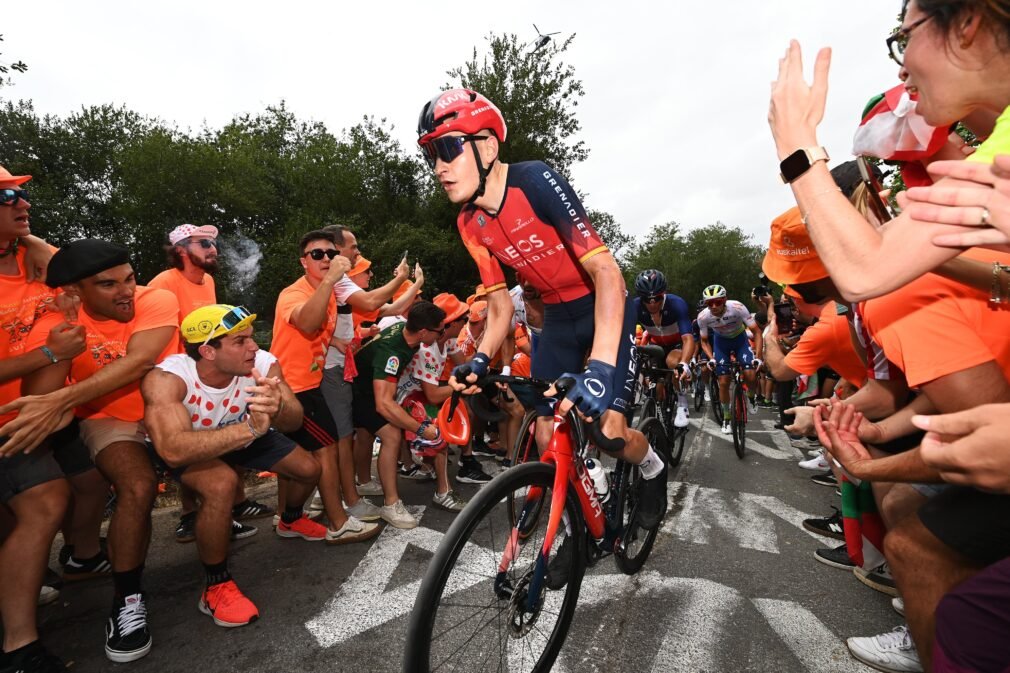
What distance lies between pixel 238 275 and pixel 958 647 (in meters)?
30.2

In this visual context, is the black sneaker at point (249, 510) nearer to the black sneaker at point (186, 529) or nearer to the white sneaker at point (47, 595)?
the black sneaker at point (186, 529)

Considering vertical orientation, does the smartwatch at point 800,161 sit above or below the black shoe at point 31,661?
above

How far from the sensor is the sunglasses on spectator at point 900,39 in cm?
124

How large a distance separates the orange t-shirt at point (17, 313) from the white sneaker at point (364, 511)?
246cm

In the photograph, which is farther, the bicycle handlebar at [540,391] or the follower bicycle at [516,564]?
the bicycle handlebar at [540,391]

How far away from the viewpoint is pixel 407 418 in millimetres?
4312

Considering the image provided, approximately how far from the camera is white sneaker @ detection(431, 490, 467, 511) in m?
4.67

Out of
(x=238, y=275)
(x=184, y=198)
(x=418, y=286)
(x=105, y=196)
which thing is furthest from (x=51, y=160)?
(x=418, y=286)

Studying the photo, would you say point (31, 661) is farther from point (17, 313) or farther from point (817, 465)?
point (817, 465)

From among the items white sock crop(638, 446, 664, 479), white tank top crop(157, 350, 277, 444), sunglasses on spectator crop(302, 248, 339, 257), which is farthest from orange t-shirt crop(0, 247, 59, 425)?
white sock crop(638, 446, 664, 479)

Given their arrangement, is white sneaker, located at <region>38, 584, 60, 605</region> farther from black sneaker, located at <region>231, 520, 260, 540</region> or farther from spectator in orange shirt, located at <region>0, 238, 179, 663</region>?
black sneaker, located at <region>231, 520, 260, 540</region>

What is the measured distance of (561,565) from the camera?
7.88ft

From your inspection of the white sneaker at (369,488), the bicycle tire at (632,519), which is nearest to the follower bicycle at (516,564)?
the bicycle tire at (632,519)

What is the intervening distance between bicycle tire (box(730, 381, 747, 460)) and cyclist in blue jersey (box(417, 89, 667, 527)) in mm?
3939
